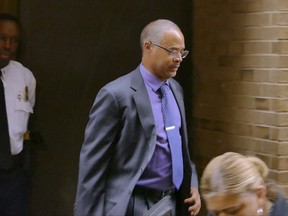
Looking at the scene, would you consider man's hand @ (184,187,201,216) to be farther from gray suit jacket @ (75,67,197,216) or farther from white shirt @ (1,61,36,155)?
white shirt @ (1,61,36,155)

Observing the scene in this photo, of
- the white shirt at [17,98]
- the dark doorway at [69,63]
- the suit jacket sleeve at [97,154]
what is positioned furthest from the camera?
the dark doorway at [69,63]

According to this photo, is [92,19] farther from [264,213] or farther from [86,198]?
[264,213]

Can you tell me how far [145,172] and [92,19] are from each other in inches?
68.7

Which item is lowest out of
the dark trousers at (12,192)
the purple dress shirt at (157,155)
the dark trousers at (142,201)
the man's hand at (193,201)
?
the dark trousers at (12,192)

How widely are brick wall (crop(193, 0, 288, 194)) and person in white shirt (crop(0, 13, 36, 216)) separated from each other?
1297mm

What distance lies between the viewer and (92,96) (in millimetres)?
5281

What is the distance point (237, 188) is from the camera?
A: 9.32 ft

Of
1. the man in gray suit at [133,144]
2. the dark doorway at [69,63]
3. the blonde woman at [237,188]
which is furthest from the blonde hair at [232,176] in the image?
the dark doorway at [69,63]

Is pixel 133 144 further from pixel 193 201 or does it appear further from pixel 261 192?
pixel 261 192

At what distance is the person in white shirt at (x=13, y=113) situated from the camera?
→ 4.75m

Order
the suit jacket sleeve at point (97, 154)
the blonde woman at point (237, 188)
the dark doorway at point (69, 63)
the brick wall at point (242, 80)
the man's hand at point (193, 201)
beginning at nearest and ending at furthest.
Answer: the blonde woman at point (237, 188), the suit jacket sleeve at point (97, 154), the man's hand at point (193, 201), the brick wall at point (242, 80), the dark doorway at point (69, 63)

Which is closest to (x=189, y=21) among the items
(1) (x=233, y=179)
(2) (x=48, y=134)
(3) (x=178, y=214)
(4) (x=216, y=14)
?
(4) (x=216, y=14)

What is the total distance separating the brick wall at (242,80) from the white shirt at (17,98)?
4.11ft

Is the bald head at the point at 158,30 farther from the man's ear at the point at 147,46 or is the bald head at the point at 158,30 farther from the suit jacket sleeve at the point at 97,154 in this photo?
the suit jacket sleeve at the point at 97,154
